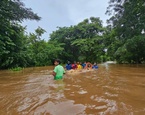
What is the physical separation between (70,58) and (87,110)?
1486 inches

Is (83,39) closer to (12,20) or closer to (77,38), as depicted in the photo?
(77,38)

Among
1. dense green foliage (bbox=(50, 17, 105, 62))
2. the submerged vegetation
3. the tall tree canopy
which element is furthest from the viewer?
dense green foliage (bbox=(50, 17, 105, 62))

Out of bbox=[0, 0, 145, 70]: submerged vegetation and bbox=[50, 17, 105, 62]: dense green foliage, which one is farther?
bbox=[50, 17, 105, 62]: dense green foliage

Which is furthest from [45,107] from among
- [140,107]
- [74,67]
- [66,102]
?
[74,67]

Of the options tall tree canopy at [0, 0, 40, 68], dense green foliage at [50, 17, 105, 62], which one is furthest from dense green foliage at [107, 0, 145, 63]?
dense green foliage at [50, 17, 105, 62]

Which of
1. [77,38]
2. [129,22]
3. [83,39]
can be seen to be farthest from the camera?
[77,38]

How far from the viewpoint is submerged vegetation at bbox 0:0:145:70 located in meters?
16.0

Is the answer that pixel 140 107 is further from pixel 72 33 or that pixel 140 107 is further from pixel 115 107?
pixel 72 33

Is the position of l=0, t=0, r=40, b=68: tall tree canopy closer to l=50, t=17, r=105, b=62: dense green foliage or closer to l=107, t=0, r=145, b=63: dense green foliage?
l=107, t=0, r=145, b=63: dense green foliage

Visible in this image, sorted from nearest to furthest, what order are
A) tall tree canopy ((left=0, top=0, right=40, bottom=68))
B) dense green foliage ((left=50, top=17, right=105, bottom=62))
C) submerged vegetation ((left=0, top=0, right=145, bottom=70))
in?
1. tall tree canopy ((left=0, top=0, right=40, bottom=68))
2. submerged vegetation ((left=0, top=0, right=145, bottom=70))
3. dense green foliage ((left=50, top=17, right=105, bottom=62))

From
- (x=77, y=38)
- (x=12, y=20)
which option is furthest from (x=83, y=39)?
(x=12, y=20)

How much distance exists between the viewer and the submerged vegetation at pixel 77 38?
16.0 metres

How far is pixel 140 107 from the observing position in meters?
3.75

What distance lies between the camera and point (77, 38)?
3850 cm
